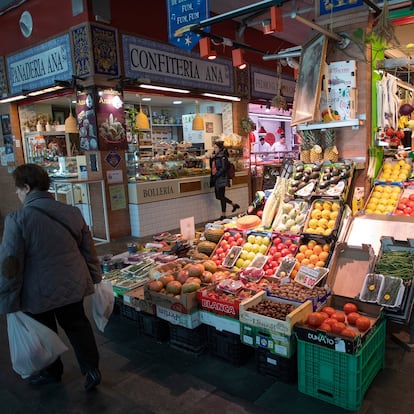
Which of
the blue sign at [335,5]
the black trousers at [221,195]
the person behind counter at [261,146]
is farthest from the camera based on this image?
the person behind counter at [261,146]

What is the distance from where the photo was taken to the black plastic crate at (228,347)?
331cm

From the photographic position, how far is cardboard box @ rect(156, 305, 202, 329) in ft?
11.2

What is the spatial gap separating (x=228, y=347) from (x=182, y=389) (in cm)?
54

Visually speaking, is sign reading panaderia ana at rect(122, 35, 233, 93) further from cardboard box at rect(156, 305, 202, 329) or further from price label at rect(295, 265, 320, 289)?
price label at rect(295, 265, 320, 289)

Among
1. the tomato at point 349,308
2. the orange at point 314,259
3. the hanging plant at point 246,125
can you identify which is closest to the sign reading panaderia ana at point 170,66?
the hanging plant at point 246,125

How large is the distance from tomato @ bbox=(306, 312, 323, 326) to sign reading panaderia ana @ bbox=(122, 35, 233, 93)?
20.8 feet

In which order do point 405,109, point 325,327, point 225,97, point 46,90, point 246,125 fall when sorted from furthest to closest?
point 246,125, point 225,97, point 46,90, point 405,109, point 325,327

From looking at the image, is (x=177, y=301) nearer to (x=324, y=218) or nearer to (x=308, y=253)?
(x=308, y=253)

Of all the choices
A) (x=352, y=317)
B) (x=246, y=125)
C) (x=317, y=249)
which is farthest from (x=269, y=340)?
(x=246, y=125)

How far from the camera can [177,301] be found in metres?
3.47

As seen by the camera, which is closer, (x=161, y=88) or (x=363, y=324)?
(x=363, y=324)

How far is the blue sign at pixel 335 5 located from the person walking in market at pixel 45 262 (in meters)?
4.04

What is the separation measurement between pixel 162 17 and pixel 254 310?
732cm

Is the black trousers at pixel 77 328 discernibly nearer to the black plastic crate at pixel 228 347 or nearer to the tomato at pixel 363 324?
the black plastic crate at pixel 228 347
